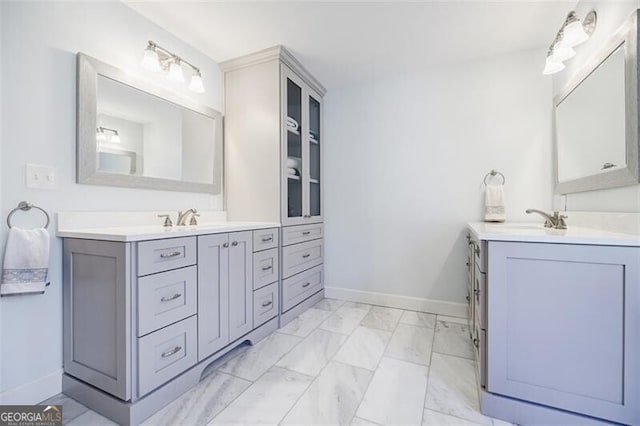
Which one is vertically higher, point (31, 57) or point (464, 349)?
point (31, 57)

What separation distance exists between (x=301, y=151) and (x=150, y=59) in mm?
1301

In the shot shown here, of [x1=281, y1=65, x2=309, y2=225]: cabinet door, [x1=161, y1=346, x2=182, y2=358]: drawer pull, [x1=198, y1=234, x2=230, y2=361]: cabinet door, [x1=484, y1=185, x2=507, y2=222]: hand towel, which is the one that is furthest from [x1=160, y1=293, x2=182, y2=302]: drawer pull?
[x1=484, y1=185, x2=507, y2=222]: hand towel

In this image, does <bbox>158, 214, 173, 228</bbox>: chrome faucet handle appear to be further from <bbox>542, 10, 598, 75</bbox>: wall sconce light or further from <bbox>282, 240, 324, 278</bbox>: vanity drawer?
<bbox>542, 10, 598, 75</bbox>: wall sconce light

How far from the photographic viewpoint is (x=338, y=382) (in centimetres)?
154

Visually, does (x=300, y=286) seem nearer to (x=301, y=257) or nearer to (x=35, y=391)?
(x=301, y=257)

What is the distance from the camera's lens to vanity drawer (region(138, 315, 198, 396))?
1.27 meters

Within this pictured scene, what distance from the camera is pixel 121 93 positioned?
1.75 metres

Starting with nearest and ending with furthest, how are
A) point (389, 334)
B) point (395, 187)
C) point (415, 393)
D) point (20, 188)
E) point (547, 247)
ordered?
point (547, 247) < point (20, 188) < point (415, 393) < point (389, 334) < point (395, 187)

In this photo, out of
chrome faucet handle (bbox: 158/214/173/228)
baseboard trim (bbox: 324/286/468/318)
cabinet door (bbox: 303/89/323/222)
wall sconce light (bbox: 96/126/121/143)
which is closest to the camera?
wall sconce light (bbox: 96/126/121/143)

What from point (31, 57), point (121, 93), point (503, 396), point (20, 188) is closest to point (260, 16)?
point (121, 93)

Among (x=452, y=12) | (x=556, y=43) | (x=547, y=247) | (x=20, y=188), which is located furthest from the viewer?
(x=452, y=12)

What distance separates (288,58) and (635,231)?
2453 millimetres

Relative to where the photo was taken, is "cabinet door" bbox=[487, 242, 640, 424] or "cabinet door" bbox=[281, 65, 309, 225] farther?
"cabinet door" bbox=[281, 65, 309, 225]

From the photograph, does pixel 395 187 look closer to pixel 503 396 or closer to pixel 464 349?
pixel 464 349
